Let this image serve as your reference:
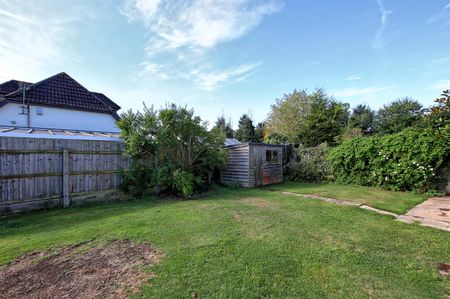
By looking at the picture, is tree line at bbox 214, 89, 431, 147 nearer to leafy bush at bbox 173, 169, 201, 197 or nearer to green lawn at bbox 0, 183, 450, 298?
leafy bush at bbox 173, 169, 201, 197

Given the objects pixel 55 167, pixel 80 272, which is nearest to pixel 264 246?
pixel 80 272

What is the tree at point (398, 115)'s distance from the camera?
16595 mm

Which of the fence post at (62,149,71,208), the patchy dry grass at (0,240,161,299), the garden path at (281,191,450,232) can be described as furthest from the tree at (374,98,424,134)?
the fence post at (62,149,71,208)

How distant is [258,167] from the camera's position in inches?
396

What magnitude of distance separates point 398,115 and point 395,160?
11.9 meters

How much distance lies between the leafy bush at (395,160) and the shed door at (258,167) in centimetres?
329

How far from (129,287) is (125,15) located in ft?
26.8

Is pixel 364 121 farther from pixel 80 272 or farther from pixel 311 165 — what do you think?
pixel 80 272

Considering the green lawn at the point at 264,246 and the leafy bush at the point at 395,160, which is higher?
the leafy bush at the point at 395,160

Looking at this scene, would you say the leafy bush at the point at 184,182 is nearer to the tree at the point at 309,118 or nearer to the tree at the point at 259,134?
the tree at the point at 309,118

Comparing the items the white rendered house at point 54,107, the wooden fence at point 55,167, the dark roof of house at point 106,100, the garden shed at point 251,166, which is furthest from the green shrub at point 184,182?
the dark roof of house at point 106,100

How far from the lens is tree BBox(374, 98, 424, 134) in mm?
16595

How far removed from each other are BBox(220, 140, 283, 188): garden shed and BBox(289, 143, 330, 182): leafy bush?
1.05 metres

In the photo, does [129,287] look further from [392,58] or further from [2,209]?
[392,58]
